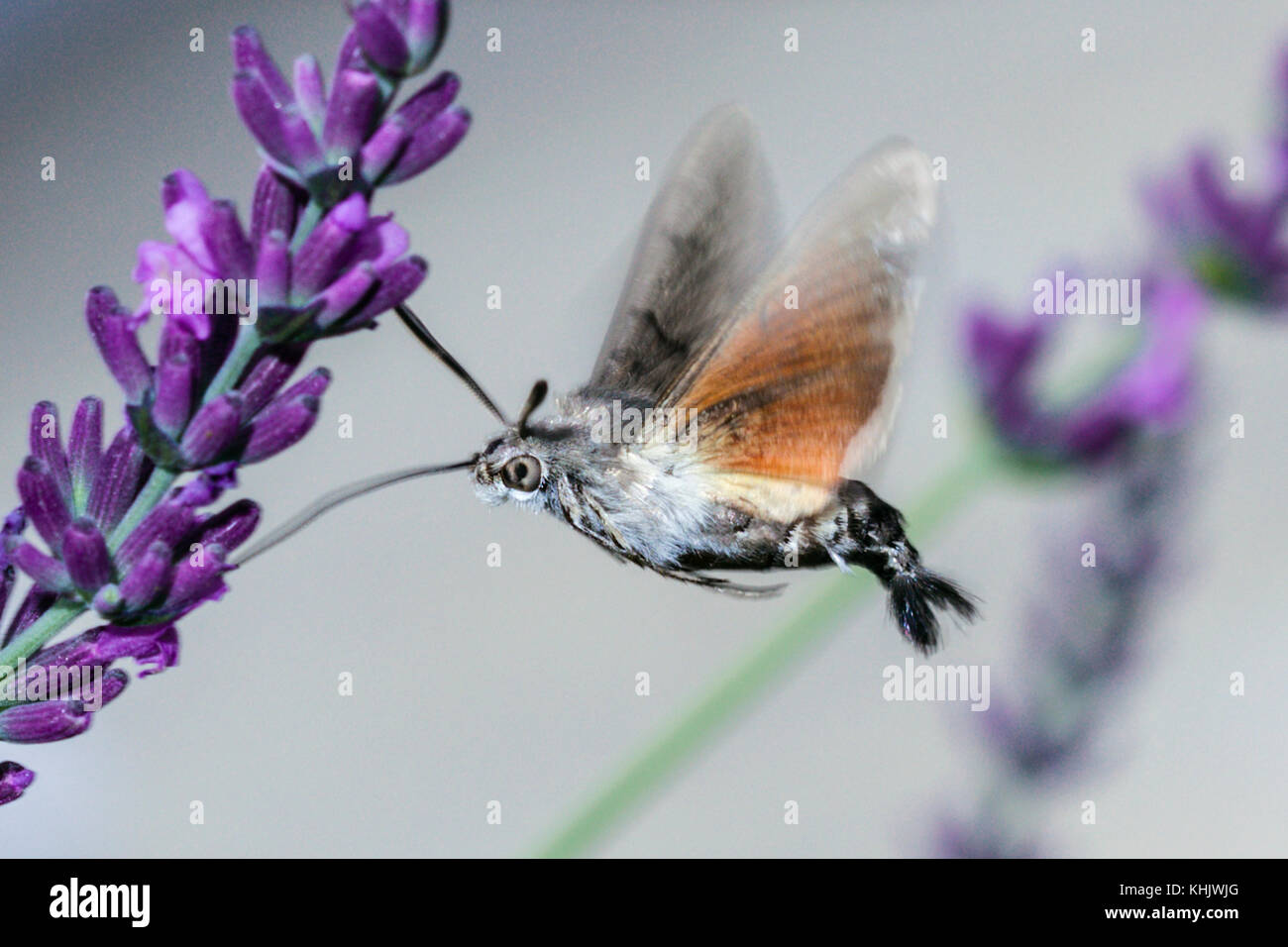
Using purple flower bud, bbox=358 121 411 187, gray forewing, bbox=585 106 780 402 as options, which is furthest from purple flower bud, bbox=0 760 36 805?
gray forewing, bbox=585 106 780 402

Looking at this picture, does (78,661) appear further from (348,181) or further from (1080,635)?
(1080,635)

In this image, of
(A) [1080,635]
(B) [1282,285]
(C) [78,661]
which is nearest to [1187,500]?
(A) [1080,635]

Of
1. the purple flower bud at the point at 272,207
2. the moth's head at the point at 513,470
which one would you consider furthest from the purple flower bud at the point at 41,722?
the moth's head at the point at 513,470

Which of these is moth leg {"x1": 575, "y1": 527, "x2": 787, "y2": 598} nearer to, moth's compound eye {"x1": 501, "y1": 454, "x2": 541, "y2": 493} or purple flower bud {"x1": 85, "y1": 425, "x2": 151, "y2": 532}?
moth's compound eye {"x1": 501, "y1": 454, "x2": 541, "y2": 493}

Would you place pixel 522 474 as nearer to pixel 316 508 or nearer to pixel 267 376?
pixel 316 508

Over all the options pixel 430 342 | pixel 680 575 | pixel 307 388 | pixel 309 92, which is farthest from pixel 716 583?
pixel 309 92

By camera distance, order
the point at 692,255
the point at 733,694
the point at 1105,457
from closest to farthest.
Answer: the point at 692,255 → the point at 733,694 → the point at 1105,457

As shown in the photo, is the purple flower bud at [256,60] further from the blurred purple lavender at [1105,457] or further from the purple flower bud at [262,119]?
the blurred purple lavender at [1105,457]
